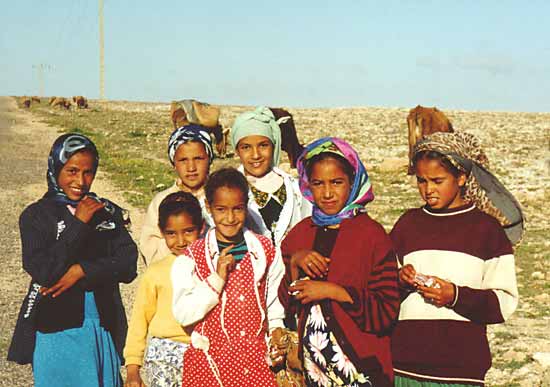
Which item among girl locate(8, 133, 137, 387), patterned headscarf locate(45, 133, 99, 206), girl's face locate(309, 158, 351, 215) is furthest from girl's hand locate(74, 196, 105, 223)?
girl's face locate(309, 158, 351, 215)

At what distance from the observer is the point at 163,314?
11.9 ft

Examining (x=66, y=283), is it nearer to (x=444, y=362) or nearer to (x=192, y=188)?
(x=192, y=188)

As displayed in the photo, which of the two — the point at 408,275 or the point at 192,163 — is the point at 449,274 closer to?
the point at 408,275

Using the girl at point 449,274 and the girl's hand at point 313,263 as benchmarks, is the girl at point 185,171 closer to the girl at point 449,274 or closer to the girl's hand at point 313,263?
the girl's hand at point 313,263

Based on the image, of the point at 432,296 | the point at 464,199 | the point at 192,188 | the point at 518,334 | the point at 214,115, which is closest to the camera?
the point at 432,296

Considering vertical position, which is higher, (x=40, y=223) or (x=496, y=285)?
(x=40, y=223)

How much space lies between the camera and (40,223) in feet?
12.1

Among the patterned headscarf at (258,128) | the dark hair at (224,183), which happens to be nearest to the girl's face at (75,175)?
the dark hair at (224,183)

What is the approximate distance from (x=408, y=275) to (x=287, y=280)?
520 millimetres

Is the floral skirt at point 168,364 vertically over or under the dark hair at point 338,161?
under

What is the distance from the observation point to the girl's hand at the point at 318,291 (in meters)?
3.15

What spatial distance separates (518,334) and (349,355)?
3994mm

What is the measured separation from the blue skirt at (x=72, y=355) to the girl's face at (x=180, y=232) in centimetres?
46

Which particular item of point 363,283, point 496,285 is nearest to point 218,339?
point 363,283
